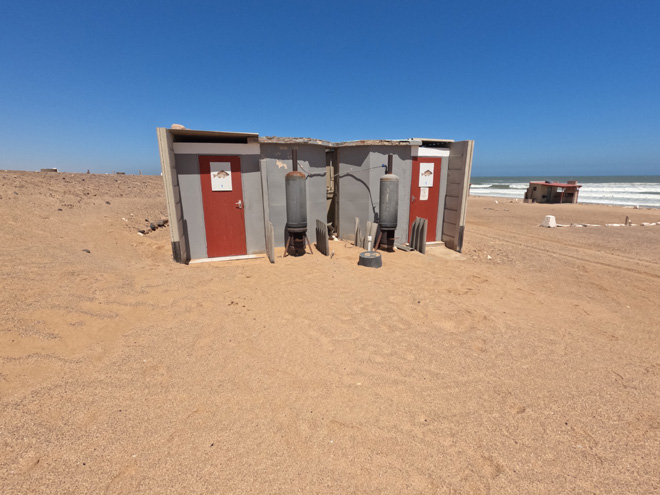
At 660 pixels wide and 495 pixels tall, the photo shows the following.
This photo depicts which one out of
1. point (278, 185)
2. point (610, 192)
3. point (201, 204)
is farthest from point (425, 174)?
point (610, 192)

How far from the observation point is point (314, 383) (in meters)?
2.93

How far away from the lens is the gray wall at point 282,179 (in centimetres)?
761

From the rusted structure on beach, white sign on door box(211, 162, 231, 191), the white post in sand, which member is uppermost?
white sign on door box(211, 162, 231, 191)

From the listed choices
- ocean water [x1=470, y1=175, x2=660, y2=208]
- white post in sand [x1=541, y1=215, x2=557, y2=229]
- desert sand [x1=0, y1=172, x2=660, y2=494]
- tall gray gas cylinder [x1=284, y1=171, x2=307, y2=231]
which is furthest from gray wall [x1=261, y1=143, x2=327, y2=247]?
ocean water [x1=470, y1=175, x2=660, y2=208]

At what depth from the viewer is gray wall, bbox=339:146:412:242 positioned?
833cm

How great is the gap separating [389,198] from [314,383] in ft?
18.3

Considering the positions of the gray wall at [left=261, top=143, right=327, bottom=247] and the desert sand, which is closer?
the desert sand

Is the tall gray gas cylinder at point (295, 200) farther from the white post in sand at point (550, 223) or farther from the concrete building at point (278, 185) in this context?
the white post in sand at point (550, 223)

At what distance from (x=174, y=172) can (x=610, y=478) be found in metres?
7.91

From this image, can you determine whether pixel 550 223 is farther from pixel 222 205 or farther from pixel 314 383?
pixel 314 383

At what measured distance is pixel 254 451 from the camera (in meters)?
2.18

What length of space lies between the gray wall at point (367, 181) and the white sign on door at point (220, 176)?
3.27 m

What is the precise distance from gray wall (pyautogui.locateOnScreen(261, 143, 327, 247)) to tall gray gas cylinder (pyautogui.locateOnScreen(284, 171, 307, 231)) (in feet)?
1.94

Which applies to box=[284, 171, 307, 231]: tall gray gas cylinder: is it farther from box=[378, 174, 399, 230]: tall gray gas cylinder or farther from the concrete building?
box=[378, 174, 399, 230]: tall gray gas cylinder
